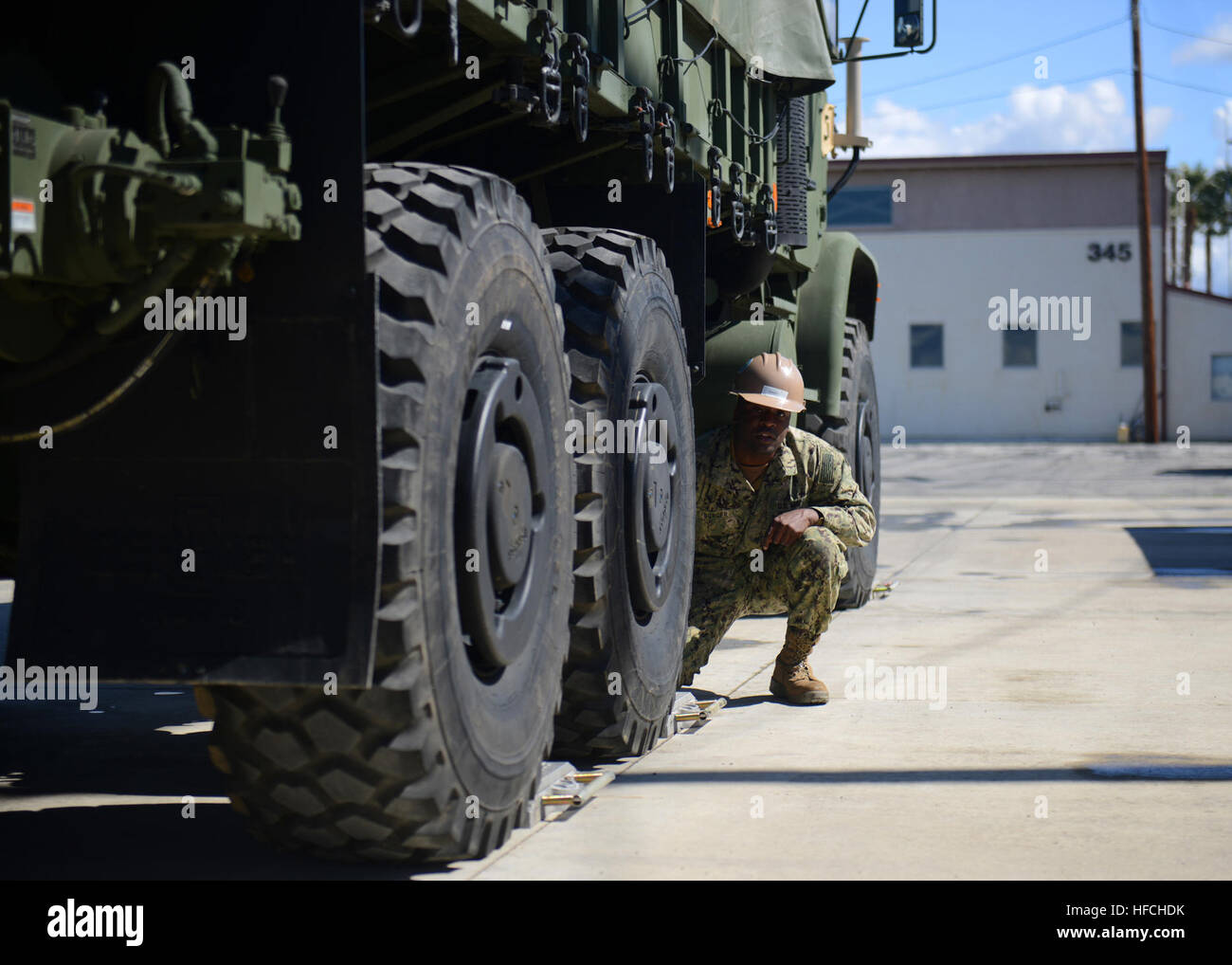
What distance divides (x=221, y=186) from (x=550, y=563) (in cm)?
161

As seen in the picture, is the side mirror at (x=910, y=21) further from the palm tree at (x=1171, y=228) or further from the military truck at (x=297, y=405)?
the palm tree at (x=1171, y=228)

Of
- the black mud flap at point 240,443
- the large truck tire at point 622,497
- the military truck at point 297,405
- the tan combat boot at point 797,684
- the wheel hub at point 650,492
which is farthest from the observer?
the tan combat boot at point 797,684

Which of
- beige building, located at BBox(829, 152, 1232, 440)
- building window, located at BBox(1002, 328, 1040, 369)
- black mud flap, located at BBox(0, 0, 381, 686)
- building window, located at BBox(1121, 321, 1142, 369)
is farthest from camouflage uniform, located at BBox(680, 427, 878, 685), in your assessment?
building window, located at BBox(1121, 321, 1142, 369)

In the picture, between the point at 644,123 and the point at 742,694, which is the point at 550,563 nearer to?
the point at 644,123

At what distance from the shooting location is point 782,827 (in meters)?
4.41

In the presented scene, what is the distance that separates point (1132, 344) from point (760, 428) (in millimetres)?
37427

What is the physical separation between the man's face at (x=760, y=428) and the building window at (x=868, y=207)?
37.0 metres

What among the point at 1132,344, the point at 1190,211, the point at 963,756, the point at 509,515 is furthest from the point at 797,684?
the point at 1190,211

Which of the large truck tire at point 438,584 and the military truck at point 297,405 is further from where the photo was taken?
the large truck tire at point 438,584

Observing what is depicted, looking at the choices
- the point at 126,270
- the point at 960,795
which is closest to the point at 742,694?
the point at 960,795

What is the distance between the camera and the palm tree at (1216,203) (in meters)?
66.1

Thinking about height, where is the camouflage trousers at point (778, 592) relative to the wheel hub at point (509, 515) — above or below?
below

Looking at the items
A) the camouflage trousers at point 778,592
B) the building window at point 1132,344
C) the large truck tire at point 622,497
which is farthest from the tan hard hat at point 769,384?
the building window at point 1132,344
